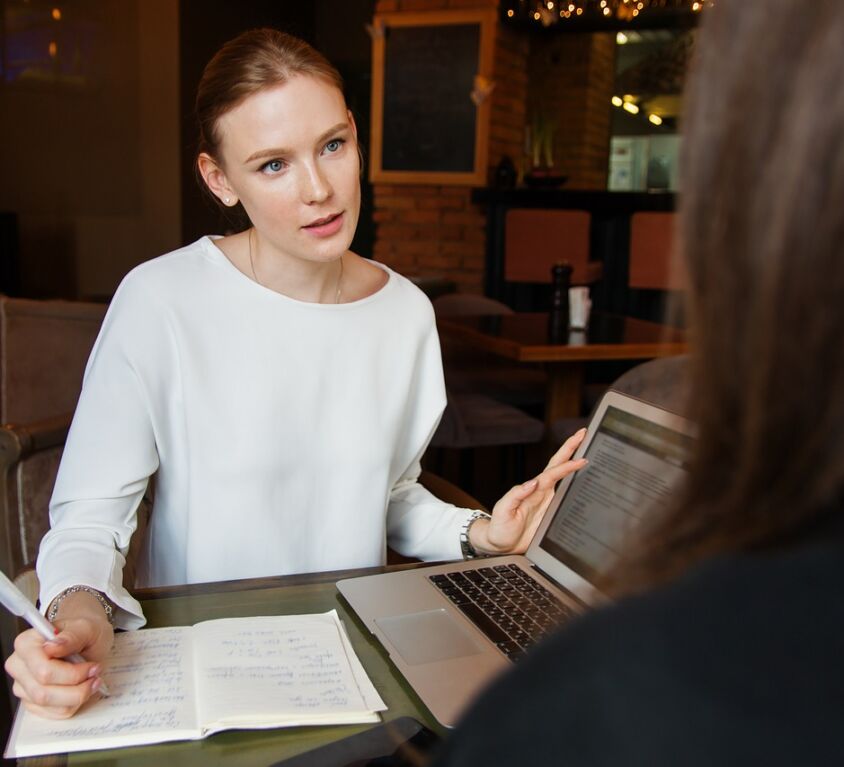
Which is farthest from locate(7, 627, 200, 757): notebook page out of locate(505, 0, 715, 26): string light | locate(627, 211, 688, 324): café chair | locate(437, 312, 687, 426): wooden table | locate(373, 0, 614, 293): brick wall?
locate(505, 0, 715, 26): string light

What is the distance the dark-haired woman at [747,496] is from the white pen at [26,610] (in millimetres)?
545

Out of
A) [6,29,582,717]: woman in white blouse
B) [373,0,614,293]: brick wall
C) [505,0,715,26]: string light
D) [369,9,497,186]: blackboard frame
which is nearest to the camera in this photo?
[6,29,582,717]: woman in white blouse

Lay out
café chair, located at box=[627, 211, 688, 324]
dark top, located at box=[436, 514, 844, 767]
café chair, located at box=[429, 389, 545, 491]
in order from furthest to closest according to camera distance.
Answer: café chair, located at box=[627, 211, 688, 324], café chair, located at box=[429, 389, 545, 491], dark top, located at box=[436, 514, 844, 767]

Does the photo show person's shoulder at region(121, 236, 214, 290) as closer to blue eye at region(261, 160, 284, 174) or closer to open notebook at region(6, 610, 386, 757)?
blue eye at region(261, 160, 284, 174)

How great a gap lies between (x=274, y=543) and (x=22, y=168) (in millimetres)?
5827

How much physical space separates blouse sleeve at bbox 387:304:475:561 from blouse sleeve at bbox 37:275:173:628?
15.6 inches

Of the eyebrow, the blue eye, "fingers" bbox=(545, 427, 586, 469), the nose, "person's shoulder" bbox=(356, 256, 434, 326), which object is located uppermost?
the eyebrow

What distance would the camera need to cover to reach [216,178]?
4.36ft

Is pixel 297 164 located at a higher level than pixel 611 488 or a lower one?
higher

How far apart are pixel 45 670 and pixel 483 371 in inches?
120

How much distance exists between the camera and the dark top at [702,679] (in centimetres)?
31

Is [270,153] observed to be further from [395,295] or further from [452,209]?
[452,209]

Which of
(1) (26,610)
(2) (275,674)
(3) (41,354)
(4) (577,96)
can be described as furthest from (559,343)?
(4) (577,96)

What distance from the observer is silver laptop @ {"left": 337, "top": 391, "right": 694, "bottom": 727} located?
930mm
